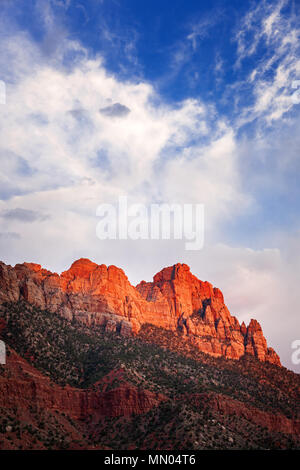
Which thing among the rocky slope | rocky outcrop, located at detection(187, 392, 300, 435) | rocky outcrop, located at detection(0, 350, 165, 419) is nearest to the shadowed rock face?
the rocky slope

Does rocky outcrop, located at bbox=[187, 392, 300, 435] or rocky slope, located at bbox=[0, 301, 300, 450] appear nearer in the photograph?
rocky slope, located at bbox=[0, 301, 300, 450]

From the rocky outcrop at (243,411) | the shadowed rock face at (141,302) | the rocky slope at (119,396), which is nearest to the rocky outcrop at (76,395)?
the rocky slope at (119,396)

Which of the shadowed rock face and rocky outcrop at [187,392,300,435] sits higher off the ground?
the shadowed rock face

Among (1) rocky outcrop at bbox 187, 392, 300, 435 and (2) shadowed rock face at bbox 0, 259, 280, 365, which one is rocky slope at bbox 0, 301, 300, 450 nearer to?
(1) rocky outcrop at bbox 187, 392, 300, 435

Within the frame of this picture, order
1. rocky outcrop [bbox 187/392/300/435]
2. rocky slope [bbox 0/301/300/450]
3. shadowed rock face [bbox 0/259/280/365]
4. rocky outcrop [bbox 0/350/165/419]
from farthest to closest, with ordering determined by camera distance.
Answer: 1. shadowed rock face [bbox 0/259/280/365]
2. rocky outcrop [bbox 187/392/300/435]
3. rocky outcrop [bbox 0/350/165/419]
4. rocky slope [bbox 0/301/300/450]

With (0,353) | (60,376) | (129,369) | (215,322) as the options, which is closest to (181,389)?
(129,369)

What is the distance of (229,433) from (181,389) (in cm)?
1764

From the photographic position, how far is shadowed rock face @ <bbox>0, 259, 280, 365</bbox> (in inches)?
4818

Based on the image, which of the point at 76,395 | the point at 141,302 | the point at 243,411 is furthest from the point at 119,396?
the point at 141,302

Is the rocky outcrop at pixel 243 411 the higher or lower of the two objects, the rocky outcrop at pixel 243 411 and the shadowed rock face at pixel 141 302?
the lower

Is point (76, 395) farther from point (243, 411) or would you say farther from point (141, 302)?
point (141, 302)

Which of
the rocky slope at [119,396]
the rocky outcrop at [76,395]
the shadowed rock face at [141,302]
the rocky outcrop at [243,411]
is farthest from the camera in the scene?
A: the shadowed rock face at [141,302]

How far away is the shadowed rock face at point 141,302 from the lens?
122 m

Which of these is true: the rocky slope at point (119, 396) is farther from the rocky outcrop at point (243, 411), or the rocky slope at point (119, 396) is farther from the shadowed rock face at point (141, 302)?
the shadowed rock face at point (141, 302)
